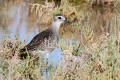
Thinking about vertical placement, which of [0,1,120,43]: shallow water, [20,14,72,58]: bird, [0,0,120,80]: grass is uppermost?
[0,0,120,80]: grass

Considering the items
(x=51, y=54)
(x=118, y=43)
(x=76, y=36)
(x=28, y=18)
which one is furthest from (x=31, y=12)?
(x=118, y=43)

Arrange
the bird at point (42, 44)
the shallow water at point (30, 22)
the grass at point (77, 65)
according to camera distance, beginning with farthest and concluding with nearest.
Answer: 1. the shallow water at point (30, 22)
2. the bird at point (42, 44)
3. the grass at point (77, 65)

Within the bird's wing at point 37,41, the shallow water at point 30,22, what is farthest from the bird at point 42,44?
the shallow water at point 30,22

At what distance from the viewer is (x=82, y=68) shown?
17.9 feet

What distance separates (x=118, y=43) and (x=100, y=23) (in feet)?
15.8

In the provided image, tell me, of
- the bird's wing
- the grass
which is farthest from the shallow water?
the grass

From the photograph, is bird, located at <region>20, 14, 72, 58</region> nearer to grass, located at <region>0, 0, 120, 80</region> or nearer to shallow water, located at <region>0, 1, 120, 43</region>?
grass, located at <region>0, 0, 120, 80</region>

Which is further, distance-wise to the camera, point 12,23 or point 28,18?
point 28,18

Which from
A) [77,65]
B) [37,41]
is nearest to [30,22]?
[37,41]

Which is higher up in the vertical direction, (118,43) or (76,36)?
(118,43)

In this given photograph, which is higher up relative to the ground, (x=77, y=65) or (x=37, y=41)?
(x=77, y=65)

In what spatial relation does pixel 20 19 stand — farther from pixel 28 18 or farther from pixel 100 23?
pixel 100 23

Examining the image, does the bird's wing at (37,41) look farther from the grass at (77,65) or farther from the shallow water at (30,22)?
the shallow water at (30,22)

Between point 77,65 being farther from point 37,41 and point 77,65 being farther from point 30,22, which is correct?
point 30,22
